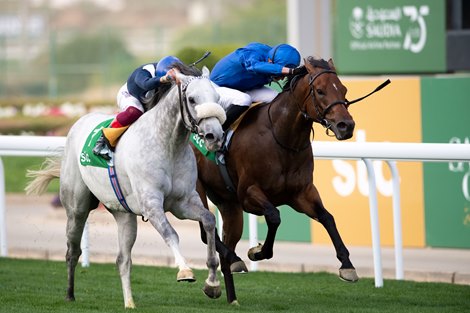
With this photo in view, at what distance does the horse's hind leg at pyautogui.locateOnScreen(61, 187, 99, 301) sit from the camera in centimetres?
744

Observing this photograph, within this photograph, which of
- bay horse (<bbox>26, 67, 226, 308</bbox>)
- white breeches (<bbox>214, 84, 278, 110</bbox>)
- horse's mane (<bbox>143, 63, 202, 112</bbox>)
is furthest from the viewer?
white breeches (<bbox>214, 84, 278, 110</bbox>)

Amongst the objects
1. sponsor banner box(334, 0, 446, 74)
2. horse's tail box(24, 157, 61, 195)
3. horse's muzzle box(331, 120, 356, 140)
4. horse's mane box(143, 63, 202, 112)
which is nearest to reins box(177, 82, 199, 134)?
horse's mane box(143, 63, 202, 112)

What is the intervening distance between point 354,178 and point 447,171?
0.82m

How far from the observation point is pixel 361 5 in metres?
11.4

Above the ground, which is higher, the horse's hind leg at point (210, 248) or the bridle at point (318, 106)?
the bridle at point (318, 106)

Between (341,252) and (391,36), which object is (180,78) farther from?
(391,36)

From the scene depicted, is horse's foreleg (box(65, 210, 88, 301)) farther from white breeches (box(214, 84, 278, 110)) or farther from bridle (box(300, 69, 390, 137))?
bridle (box(300, 69, 390, 137))

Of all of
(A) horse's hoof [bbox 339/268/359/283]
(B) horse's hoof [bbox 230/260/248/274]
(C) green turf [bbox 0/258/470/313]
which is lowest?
(C) green turf [bbox 0/258/470/313]

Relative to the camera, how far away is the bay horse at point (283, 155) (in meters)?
6.94

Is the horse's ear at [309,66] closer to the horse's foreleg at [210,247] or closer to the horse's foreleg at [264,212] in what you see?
the horse's foreleg at [264,212]

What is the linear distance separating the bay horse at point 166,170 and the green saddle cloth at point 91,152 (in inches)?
1.1

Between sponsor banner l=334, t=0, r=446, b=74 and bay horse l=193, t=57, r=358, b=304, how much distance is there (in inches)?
154


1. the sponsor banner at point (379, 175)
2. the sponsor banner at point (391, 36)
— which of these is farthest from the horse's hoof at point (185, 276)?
the sponsor banner at point (391, 36)

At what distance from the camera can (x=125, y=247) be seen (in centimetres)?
715
